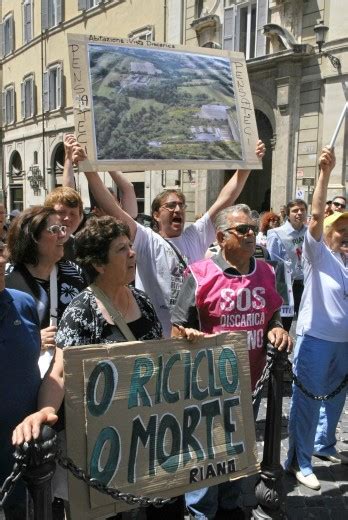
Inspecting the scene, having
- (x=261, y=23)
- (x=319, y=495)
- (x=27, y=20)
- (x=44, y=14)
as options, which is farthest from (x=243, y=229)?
(x=27, y=20)

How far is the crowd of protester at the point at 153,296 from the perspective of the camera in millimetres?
2016

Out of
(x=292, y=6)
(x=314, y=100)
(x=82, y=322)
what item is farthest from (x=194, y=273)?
(x=292, y=6)

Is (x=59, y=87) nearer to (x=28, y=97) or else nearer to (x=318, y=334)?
(x=28, y=97)

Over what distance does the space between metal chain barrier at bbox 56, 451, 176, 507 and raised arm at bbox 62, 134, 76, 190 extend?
1954 millimetres

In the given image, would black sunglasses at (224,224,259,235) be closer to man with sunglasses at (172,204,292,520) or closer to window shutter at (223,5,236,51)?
man with sunglasses at (172,204,292,520)

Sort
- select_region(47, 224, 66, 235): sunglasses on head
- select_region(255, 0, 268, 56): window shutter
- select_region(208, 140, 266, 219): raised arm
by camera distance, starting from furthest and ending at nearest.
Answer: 1. select_region(255, 0, 268, 56): window shutter
2. select_region(208, 140, 266, 219): raised arm
3. select_region(47, 224, 66, 235): sunglasses on head

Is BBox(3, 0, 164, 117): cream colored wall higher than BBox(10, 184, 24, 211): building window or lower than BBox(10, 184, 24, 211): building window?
higher

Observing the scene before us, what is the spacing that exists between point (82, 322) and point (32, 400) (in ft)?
1.40

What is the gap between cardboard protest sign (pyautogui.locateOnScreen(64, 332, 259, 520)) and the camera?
2.03 meters

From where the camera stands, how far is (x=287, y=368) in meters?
2.82

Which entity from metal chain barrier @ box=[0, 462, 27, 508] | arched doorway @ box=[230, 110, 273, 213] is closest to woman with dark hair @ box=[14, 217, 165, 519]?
metal chain barrier @ box=[0, 462, 27, 508]

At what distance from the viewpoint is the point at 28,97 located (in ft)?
92.2

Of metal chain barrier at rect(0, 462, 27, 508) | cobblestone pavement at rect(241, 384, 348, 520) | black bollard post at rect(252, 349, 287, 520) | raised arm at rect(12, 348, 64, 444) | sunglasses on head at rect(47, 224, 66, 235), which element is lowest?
cobblestone pavement at rect(241, 384, 348, 520)

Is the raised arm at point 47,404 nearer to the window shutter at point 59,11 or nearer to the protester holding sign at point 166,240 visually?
the protester holding sign at point 166,240
